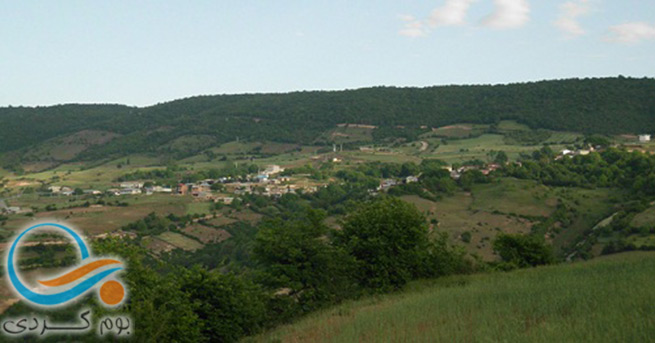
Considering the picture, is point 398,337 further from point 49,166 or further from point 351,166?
point 49,166

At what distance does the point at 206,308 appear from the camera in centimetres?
2384

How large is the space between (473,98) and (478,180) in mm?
110876

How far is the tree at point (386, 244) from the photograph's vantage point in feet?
98.8

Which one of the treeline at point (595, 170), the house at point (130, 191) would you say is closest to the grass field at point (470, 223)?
the treeline at point (595, 170)

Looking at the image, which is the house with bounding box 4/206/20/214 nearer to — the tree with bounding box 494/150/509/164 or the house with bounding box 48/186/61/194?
the house with bounding box 48/186/61/194

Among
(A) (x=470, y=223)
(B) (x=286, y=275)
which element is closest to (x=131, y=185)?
(A) (x=470, y=223)

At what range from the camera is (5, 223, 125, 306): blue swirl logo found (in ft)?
41.3

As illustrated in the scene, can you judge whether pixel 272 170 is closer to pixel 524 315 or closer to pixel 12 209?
pixel 12 209

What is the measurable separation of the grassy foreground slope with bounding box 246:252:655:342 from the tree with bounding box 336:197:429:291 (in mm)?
8142

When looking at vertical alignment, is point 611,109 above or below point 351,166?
above

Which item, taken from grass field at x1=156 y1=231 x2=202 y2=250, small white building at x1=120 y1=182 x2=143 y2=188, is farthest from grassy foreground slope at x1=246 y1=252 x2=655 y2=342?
small white building at x1=120 y1=182 x2=143 y2=188

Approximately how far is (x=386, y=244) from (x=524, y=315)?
1710cm

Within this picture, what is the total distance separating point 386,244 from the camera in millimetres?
31109

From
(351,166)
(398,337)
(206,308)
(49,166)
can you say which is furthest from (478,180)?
(49,166)
